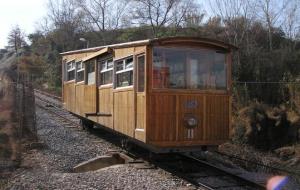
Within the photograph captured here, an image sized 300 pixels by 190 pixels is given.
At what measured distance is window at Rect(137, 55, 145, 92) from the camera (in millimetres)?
11508

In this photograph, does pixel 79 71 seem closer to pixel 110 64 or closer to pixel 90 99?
pixel 90 99

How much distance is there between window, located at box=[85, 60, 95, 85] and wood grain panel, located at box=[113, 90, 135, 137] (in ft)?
8.90

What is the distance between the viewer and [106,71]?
14570 mm

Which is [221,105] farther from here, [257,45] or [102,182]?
[257,45]

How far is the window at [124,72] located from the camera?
12305 mm

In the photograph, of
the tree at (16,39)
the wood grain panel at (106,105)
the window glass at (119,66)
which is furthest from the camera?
the tree at (16,39)

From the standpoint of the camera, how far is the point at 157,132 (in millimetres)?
11219

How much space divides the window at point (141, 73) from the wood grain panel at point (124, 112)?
45 centimetres

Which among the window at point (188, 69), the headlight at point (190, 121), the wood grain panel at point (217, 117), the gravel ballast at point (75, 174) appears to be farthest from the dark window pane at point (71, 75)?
the headlight at point (190, 121)

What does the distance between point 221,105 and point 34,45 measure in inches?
2160

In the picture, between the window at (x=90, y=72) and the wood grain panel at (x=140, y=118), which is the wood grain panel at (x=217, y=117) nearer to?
the wood grain panel at (x=140, y=118)

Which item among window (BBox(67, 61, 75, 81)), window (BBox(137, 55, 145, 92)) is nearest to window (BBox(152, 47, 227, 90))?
window (BBox(137, 55, 145, 92))

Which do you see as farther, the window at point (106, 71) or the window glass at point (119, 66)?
the window at point (106, 71)

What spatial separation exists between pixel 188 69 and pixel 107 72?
3.46 m
